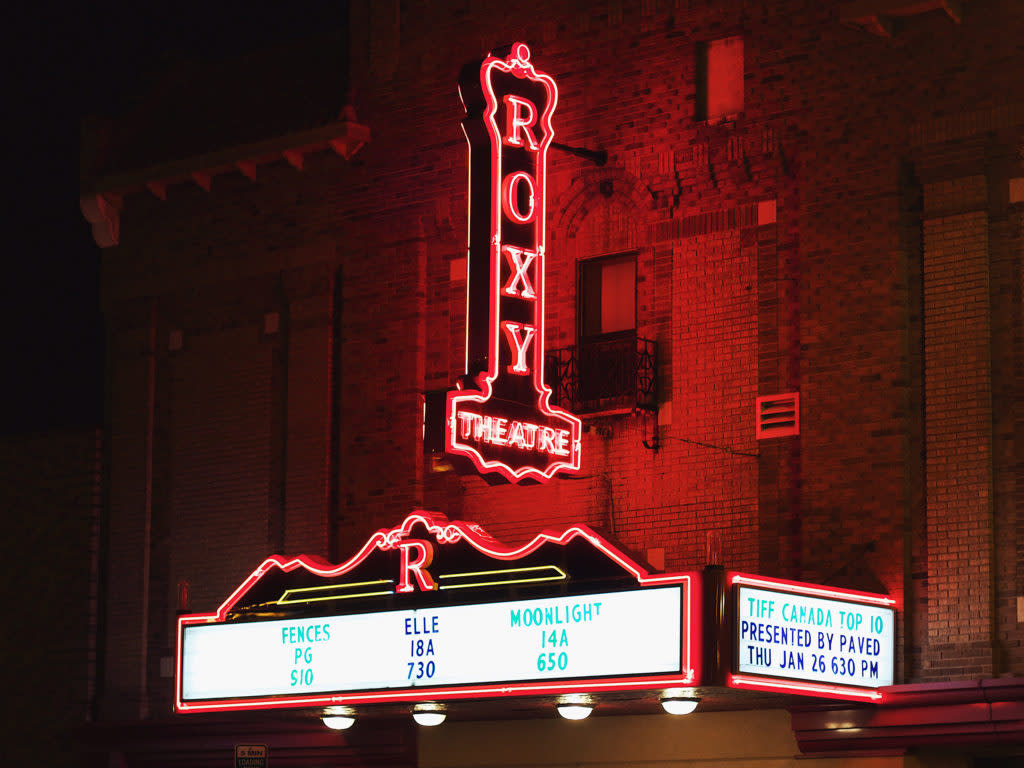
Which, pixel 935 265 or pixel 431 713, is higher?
pixel 935 265

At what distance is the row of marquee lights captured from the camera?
16328mm

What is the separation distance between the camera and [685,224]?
20.0 metres

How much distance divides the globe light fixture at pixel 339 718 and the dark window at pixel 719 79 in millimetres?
7159

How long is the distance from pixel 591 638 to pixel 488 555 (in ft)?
5.52

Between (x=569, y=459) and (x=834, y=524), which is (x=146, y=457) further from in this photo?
(x=834, y=524)

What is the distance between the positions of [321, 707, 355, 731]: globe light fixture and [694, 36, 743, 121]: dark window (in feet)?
23.5

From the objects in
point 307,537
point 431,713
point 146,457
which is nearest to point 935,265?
point 431,713

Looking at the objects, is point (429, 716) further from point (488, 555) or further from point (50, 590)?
point (50, 590)

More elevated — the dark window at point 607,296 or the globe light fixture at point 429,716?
the dark window at point 607,296

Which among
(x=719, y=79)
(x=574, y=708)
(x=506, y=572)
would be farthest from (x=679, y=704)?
(x=719, y=79)

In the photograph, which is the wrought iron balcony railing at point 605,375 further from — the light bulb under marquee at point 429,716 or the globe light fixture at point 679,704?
the globe light fixture at point 679,704

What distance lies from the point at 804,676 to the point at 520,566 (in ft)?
9.23

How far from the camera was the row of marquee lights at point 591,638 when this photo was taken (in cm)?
1633

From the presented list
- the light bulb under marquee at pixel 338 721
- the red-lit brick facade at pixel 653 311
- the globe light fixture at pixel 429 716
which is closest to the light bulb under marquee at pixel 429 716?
the globe light fixture at pixel 429 716
